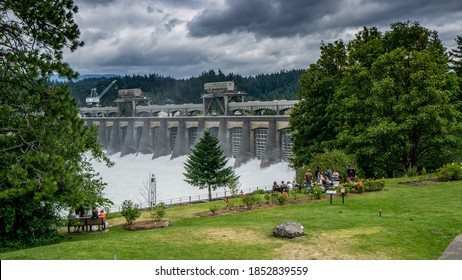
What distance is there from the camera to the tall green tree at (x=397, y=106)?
26.3 m

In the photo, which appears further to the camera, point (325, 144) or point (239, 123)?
point (239, 123)

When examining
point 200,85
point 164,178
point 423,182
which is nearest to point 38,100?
point 423,182

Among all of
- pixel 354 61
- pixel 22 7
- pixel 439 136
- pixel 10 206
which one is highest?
pixel 354 61

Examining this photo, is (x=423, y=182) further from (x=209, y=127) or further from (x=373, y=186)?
(x=209, y=127)

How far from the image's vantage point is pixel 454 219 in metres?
14.0

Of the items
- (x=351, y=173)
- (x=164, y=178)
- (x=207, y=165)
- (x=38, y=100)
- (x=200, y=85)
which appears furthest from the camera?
(x=200, y=85)

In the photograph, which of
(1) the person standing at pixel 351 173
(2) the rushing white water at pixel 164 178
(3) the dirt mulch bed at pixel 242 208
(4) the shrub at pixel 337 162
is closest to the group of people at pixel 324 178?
(4) the shrub at pixel 337 162

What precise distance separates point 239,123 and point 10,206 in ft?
178

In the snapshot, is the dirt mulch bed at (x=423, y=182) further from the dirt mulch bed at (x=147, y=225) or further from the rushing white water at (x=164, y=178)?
the rushing white water at (x=164, y=178)

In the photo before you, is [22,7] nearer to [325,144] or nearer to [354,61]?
[325,144]

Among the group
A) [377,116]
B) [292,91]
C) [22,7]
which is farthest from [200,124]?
[292,91]

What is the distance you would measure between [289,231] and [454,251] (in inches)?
165

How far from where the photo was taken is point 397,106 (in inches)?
1036

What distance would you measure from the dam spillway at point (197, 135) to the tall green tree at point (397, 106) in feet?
72.0
